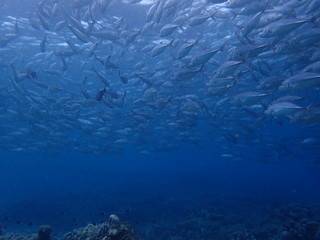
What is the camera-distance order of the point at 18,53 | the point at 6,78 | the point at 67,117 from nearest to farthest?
the point at 67,117, the point at 18,53, the point at 6,78

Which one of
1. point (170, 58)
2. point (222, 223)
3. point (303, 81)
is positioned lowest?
point (222, 223)

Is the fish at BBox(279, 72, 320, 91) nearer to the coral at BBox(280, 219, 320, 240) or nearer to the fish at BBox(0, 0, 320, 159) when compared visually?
the fish at BBox(0, 0, 320, 159)

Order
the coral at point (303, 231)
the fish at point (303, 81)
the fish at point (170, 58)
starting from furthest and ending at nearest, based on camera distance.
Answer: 1. the coral at point (303, 231)
2. the fish at point (170, 58)
3. the fish at point (303, 81)

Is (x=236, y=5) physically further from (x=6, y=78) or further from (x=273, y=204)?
(x=6, y=78)

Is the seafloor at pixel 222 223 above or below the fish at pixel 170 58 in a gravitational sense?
below

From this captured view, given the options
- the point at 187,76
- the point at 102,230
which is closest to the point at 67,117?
the point at 187,76

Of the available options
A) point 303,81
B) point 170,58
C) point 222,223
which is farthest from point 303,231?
point 170,58

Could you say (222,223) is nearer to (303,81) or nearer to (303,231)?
(303,231)

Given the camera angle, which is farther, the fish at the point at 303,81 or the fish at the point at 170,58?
the fish at the point at 170,58

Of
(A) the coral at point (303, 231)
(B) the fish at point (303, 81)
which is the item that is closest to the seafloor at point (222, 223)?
(A) the coral at point (303, 231)

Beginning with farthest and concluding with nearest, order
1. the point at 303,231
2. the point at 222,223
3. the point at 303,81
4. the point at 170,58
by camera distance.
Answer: the point at 170,58 → the point at 222,223 → the point at 303,231 → the point at 303,81

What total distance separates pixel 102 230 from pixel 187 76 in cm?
621

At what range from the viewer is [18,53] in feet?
72.0

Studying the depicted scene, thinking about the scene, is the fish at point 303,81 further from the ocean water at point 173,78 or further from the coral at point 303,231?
the coral at point 303,231
